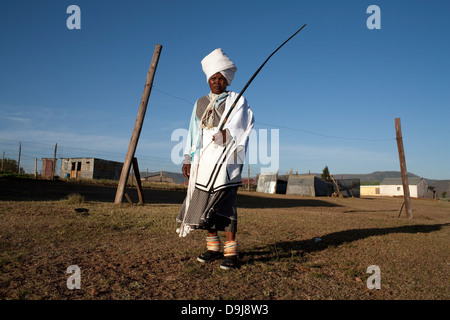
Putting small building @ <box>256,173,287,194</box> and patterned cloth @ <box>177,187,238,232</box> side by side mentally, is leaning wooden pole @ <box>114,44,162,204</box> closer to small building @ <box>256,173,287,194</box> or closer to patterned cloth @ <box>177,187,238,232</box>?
patterned cloth @ <box>177,187,238,232</box>

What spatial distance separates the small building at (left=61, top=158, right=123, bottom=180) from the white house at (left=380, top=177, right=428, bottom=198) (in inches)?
1870

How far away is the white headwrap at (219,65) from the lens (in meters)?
3.59

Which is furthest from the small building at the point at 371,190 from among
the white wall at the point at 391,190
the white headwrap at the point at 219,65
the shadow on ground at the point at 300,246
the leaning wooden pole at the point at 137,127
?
the white headwrap at the point at 219,65

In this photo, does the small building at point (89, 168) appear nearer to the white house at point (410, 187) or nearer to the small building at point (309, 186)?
the small building at point (309, 186)

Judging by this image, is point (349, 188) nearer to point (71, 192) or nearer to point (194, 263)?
point (71, 192)

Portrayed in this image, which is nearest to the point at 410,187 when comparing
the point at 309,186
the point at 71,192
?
the point at 309,186

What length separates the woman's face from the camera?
3.64 m

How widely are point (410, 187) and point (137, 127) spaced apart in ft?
193

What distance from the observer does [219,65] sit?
3.59 m

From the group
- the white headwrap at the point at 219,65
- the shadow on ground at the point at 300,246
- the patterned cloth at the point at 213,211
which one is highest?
the white headwrap at the point at 219,65

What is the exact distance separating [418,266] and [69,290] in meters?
3.62

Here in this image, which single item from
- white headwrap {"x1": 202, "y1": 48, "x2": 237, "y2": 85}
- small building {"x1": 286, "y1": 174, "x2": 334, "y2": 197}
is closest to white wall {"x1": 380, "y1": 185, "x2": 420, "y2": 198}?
small building {"x1": 286, "y1": 174, "x2": 334, "y2": 197}

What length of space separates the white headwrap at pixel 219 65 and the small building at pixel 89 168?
36968mm
